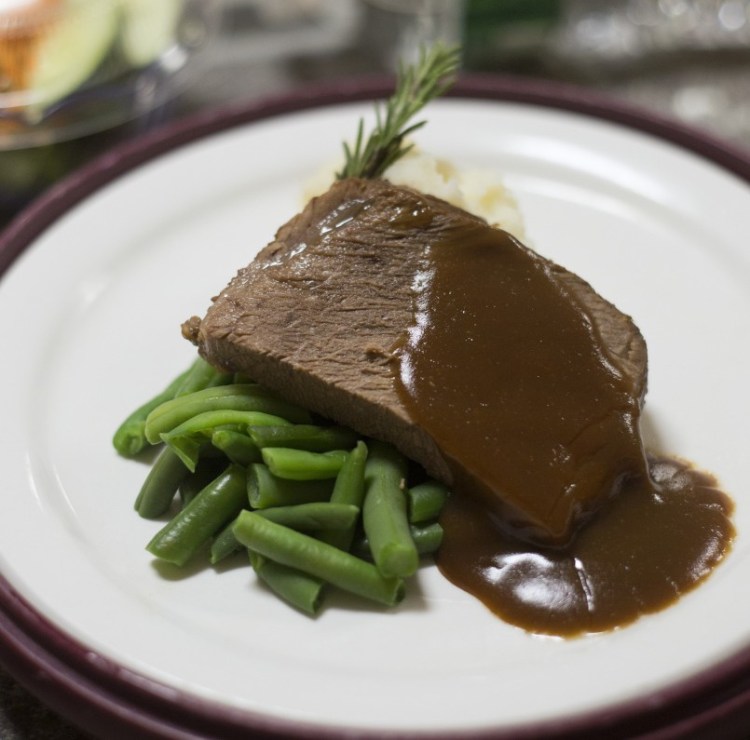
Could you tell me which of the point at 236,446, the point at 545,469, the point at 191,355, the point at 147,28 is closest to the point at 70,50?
the point at 147,28

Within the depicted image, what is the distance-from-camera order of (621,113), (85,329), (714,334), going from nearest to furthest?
1. (714,334)
2. (85,329)
3. (621,113)

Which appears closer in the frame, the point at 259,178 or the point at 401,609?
the point at 401,609

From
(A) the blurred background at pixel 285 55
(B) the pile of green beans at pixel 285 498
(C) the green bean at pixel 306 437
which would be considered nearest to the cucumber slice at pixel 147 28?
(A) the blurred background at pixel 285 55

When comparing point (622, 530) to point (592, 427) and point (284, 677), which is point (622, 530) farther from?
point (284, 677)

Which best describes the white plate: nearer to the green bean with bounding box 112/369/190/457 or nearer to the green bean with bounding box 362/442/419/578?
the green bean with bounding box 112/369/190/457

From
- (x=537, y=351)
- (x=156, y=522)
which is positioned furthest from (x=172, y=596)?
(x=537, y=351)

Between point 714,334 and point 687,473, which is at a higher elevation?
point 714,334

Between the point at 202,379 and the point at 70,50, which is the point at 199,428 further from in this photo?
the point at 70,50

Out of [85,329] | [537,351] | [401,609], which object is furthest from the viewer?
[85,329]
